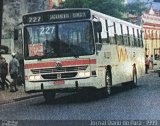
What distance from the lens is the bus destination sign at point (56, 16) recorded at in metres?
19.1

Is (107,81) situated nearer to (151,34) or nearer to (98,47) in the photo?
(98,47)

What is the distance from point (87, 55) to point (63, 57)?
788mm

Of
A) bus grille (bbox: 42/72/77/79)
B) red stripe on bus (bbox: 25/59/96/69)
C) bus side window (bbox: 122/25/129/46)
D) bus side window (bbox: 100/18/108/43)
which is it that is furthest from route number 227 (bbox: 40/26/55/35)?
bus side window (bbox: 122/25/129/46)

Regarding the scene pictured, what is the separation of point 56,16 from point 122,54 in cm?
591

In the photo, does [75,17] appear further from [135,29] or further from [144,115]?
[135,29]

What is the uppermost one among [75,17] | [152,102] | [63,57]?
[75,17]

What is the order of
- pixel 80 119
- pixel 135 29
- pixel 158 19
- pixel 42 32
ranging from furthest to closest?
pixel 158 19 < pixel 135 29 < pixel 42 32 < pixel 80 119

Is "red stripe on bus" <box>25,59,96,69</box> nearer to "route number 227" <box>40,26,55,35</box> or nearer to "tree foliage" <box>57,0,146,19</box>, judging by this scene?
"route number 227" <box>40,26,55,35</box>

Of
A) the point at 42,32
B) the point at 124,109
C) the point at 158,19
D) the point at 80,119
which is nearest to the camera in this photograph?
the point at 80,119

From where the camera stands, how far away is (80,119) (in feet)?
44.9

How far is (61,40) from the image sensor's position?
18953mm

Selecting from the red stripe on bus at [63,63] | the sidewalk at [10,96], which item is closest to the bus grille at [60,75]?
the red stripe on bus at [63,63]

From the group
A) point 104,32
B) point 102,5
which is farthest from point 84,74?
point 102,5

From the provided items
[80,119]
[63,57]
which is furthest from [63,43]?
[80,119]
